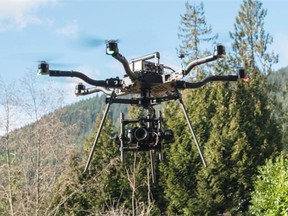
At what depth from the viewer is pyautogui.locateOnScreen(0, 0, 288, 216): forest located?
15.5 meters

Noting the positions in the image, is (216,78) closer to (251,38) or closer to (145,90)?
(145,90)

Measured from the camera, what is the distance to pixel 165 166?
62.1 ft

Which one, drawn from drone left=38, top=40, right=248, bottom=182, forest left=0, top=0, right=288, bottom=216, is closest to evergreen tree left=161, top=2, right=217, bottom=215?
forest left=0, top=0, right=288, bottom=216

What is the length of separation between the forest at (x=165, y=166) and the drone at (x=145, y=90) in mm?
8428

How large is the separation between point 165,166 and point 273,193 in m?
6.46

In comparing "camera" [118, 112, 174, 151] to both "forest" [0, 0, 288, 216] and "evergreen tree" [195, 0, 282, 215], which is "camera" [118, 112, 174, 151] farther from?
"evergreen tree" [195, 0, 282, 215]

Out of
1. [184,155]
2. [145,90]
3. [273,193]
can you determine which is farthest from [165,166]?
Answer: [145,90]

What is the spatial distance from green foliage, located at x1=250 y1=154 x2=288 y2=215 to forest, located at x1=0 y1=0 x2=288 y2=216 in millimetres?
21

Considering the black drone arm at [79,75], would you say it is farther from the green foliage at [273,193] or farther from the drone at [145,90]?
the green foliage at [273,193]

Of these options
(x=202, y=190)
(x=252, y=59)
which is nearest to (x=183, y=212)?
(x=202, y=190)

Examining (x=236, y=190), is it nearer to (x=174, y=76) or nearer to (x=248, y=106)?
(x=248, y=106)

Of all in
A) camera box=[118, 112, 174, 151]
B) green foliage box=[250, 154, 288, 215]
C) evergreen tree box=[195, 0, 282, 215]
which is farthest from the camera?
evergreen tree box=[195, 0, 282, 215]

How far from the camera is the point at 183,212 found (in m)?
18.1

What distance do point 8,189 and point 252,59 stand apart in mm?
14250
